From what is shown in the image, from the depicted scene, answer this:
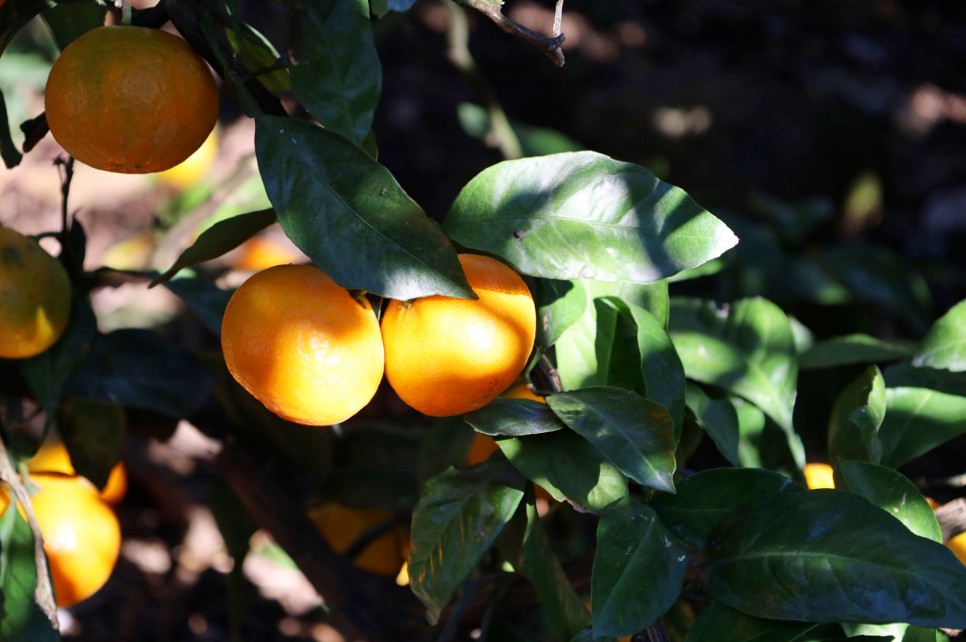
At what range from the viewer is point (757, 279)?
1.57 m

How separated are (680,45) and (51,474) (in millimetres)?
2196

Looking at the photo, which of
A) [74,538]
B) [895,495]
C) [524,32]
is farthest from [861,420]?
[74,538]

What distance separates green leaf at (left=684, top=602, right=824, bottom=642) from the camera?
0.63 m

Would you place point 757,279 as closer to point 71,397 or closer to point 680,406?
point 680,406

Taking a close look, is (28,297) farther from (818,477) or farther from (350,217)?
(818,477)

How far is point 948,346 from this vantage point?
94 centimetres

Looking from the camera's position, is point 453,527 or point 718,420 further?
point 718,420

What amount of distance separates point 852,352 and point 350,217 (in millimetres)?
663

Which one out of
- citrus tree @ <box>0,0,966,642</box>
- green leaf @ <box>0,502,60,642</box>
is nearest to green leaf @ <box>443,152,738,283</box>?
citrus tree @ <box>0,0,966,642</box>

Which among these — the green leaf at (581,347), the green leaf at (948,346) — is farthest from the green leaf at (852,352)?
the green leaf at (581,347)

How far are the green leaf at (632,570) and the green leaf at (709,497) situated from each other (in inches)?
1.2

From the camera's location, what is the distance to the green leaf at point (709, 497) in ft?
2.22

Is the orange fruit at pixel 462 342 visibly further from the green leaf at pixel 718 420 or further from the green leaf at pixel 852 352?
the green leaf at pixel 852 352

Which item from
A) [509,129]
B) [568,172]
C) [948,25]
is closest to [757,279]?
[509,129]
